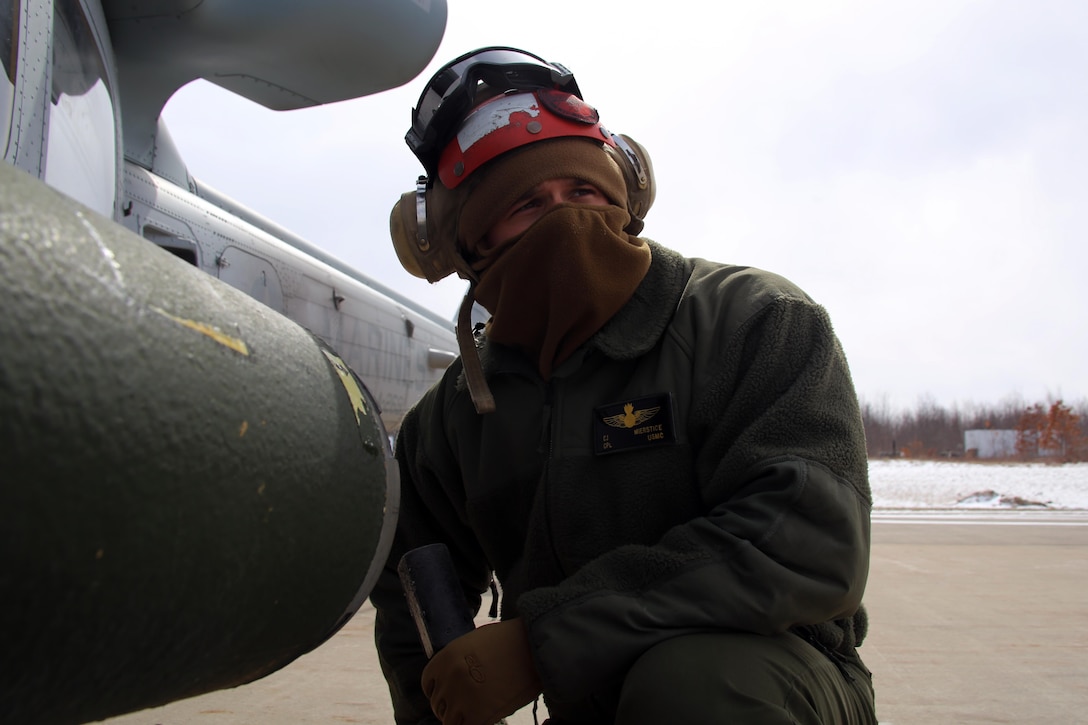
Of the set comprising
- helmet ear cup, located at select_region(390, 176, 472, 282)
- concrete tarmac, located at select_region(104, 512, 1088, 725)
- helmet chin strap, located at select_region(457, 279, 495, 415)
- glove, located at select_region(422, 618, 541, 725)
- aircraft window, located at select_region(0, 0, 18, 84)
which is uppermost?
aircraft window, located at select_region(0, 0, 18, 84)

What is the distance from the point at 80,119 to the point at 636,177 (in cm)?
129

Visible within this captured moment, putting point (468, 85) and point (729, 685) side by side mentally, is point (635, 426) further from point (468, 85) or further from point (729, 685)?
point (468, 85)

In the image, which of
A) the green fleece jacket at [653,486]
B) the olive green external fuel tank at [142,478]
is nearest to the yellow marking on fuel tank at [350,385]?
the olive green external fuel tank at [142,478]

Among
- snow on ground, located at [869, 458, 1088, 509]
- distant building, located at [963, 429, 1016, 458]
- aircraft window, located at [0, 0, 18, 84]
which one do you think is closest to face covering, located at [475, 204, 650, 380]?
aircraft window, located at [0, 0, 18, 84]

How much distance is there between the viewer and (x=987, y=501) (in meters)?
10.7

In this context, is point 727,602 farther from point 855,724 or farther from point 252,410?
point 252,410

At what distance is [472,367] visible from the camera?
1.51m

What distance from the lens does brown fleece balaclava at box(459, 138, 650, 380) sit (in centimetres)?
135

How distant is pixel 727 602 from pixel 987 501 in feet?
37.1

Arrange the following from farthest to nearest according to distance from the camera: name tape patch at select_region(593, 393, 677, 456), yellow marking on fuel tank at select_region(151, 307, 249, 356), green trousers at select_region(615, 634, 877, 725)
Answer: name tape patch at select_region(593, 393, 677, 456) < green trousers at select_region(615, 634, 877, 725) < yellow marking on fuel tank at select_region(151, 307, 249, 356)

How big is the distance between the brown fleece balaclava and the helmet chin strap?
2.2 inches

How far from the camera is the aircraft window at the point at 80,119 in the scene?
1.68m

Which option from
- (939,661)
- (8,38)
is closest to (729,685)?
(8,38)

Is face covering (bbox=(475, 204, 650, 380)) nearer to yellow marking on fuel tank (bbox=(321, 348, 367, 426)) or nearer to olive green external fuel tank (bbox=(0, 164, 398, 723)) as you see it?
yellow marking on fuel tank (bbox=(321, 348, 367, 426))
